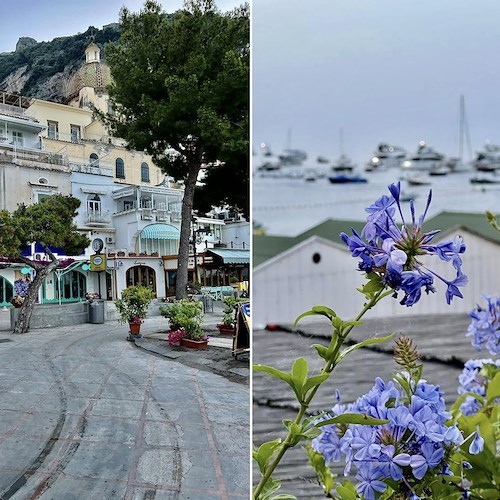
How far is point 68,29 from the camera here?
4.75 ft

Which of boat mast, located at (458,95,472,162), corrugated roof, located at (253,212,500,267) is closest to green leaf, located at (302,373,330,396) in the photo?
corrugated roof, located at (253,212,500,267)

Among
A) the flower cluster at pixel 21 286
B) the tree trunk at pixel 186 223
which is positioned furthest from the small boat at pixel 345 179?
the flower cluster at pixel 21 286

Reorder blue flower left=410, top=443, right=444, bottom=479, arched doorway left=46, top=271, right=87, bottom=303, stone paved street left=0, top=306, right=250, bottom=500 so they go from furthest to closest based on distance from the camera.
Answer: arched doorway left=46, top=271, right=87, bottom=303 → stone paved street left=0, top=306, right=250, bottom=500 → blue flower left=410, top=443, right=444, bottom=479

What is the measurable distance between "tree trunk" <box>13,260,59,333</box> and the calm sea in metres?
0.55

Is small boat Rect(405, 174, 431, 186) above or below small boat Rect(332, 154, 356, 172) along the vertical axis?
below

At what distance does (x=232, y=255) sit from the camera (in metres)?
1.42

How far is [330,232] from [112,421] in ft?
2.31

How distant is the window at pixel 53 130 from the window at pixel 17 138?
7 centimetres

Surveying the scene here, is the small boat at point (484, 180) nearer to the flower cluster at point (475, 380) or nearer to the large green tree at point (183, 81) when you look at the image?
the large green tree at point (183, 81)

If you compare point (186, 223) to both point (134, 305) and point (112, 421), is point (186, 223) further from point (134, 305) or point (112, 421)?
point (112, 421)

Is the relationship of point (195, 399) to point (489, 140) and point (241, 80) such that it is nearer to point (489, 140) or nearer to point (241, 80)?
point (241, 80)

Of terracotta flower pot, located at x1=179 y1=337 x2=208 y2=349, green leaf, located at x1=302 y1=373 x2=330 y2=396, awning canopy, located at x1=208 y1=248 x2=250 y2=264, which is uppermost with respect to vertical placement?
awning canopy, located at x1=208 y1=248 x2=250 y2=264

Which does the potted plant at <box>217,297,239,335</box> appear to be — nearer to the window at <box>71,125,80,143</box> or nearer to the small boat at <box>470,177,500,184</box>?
the window at <box>71,125,80,143</box>

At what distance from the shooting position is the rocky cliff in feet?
4.64
